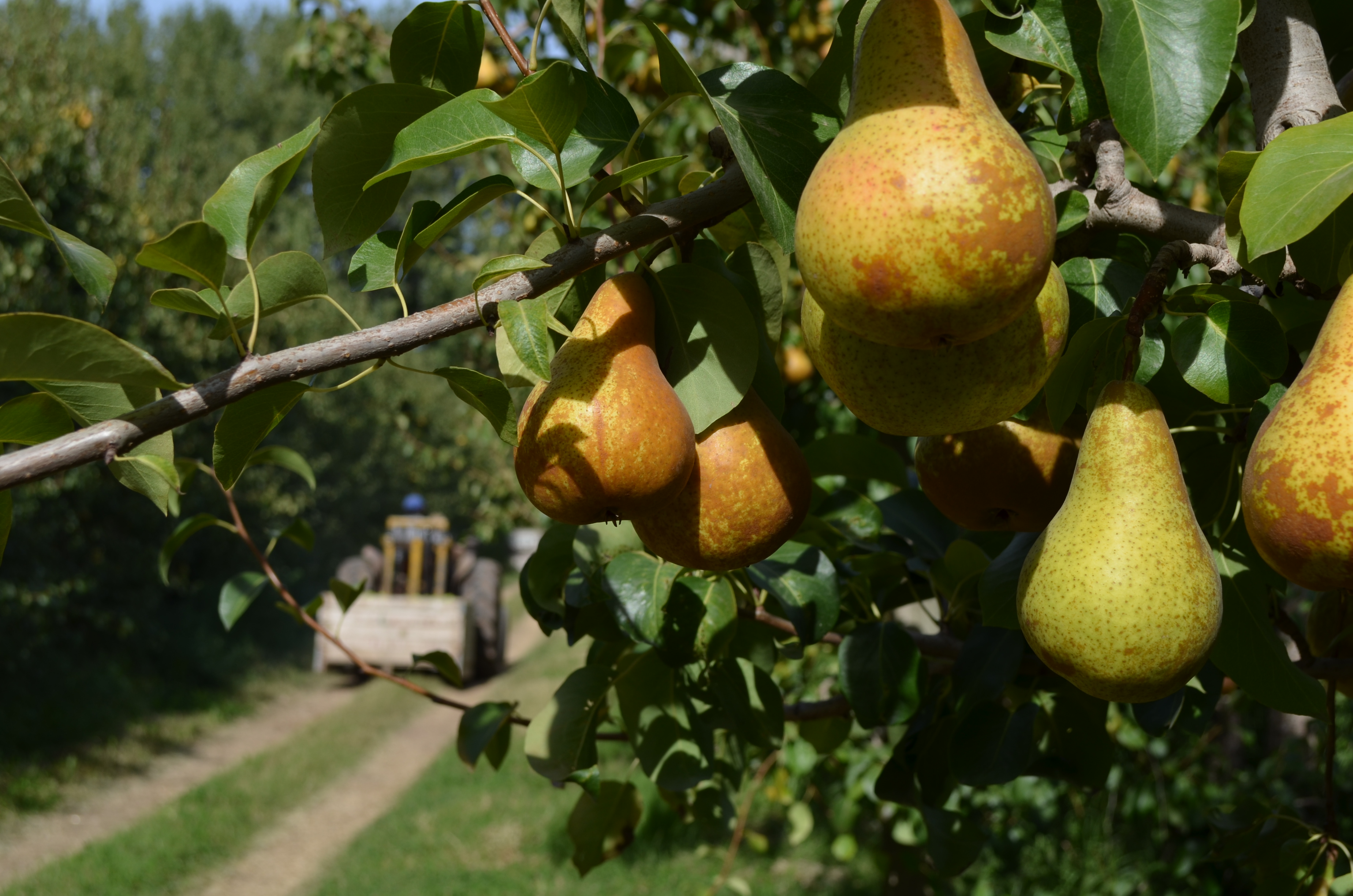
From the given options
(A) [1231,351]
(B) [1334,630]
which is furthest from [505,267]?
(B) [1334,630]

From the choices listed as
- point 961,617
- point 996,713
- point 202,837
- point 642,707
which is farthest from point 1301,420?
point 202,837

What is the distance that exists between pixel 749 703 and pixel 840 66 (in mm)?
788

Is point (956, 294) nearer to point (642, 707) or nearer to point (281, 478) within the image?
point (642, 707)

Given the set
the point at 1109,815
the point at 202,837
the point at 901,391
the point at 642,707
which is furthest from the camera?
the point at 202,837

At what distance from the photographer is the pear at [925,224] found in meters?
0.60

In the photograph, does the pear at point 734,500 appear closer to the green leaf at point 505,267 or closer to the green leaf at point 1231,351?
the green leaf at point 505,267

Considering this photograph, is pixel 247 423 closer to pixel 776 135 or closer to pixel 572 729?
pixel 776 135

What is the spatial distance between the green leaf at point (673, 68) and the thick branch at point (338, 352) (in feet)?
0.29

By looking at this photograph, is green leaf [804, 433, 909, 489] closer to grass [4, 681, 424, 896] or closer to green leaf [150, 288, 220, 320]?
green leaf [150, 288, 220, 320]

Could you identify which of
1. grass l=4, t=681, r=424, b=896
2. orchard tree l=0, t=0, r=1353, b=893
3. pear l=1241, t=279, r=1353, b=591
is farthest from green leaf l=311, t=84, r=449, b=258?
grass l=4, t=681, r=424, b=896

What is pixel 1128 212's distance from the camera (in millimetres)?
856

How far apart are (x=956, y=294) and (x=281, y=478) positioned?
11.7 m

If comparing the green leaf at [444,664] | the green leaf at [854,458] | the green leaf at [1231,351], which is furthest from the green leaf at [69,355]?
the green leaf at [444,664]

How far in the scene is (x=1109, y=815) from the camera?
3699 millimetres
